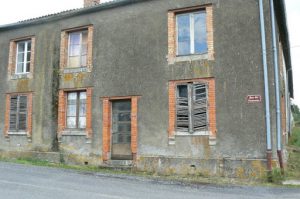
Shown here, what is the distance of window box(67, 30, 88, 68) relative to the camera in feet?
49.1

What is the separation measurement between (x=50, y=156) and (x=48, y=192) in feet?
22.5

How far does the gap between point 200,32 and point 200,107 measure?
8.70 ft

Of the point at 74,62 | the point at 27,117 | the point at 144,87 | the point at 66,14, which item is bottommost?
the point at 27,117

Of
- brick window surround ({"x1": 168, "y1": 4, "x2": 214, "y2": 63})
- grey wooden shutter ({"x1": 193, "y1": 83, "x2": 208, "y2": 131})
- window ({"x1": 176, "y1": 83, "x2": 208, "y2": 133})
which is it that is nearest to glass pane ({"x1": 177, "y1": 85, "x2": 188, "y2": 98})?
window ({"x1": 176, "y1": 83, "x2": 208, "y2": 133})

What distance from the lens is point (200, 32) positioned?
12648 mm

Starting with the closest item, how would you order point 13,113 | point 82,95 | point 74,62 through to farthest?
point 82,95
point 74,62
point 13,113

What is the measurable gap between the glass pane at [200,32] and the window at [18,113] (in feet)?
26.9

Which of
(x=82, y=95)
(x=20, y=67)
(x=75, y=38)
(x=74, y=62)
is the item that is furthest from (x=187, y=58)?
(x=20, y=67)

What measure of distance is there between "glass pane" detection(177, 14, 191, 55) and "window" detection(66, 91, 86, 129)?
4.48 metres

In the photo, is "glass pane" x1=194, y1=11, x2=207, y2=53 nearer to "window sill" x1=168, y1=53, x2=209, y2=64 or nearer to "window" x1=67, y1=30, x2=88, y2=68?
"window sill" x1=168, y1=53, x2=209, y2=64

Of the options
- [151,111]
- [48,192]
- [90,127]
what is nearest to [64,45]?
[90,127]

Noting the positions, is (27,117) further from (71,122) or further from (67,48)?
(67,48)

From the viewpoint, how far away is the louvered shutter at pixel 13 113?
16266mm

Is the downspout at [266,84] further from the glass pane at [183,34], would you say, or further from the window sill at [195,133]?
the glass pane at [183,34]
